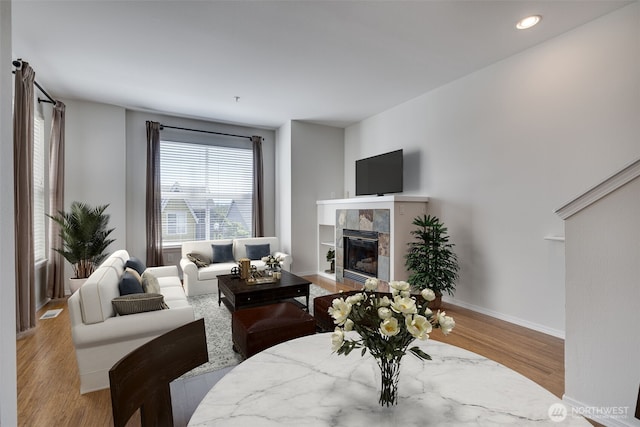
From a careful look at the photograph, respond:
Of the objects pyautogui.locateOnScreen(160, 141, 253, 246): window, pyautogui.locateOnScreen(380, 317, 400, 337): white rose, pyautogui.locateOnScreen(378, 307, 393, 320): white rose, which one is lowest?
pyautogui.locateOnScreen(380, 317, 400, 337): white rose

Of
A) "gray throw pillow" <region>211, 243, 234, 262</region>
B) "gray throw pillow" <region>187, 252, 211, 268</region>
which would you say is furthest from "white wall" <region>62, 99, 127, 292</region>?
"gray throw pillow" <region>211, 243, 234, 262</region>

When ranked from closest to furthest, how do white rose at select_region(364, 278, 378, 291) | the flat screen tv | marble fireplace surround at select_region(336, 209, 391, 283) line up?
white rose at select_region(364, 278, 378, 291)
marble fireplace surround at select_region(336, 209, 391, 283)
the flat screen tv

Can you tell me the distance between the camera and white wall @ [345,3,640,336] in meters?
2.70

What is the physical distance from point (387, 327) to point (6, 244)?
194 cm

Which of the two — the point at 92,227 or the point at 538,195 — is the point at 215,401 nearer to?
the point at 538,195

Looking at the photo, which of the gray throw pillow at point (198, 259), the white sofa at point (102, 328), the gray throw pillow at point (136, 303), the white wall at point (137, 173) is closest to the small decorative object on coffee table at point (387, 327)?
the white sofa at point (102, 328)

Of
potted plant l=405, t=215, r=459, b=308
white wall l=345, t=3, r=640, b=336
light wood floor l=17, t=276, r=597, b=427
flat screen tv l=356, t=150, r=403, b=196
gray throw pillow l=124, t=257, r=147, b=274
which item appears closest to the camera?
light wood floor l=17, t=276, r=597, b=427

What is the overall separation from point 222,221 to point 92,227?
2183 millimetres

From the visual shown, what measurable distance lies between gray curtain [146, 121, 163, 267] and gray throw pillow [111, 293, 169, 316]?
3.04 meters

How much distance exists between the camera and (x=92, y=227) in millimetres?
4207

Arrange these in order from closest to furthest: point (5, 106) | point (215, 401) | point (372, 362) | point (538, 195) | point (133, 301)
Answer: point (215, 401)
point (372, 362)
point (5, 106)
point (133, 301)
point (538, 195)

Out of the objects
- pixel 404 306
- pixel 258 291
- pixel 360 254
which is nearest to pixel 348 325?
pixel 404 306

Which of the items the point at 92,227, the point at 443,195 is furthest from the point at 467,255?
the point at 92,227

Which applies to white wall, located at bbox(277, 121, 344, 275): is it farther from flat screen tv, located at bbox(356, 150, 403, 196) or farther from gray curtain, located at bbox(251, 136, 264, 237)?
flat screen tv, located at bbox(356, 150, 403, 196)
